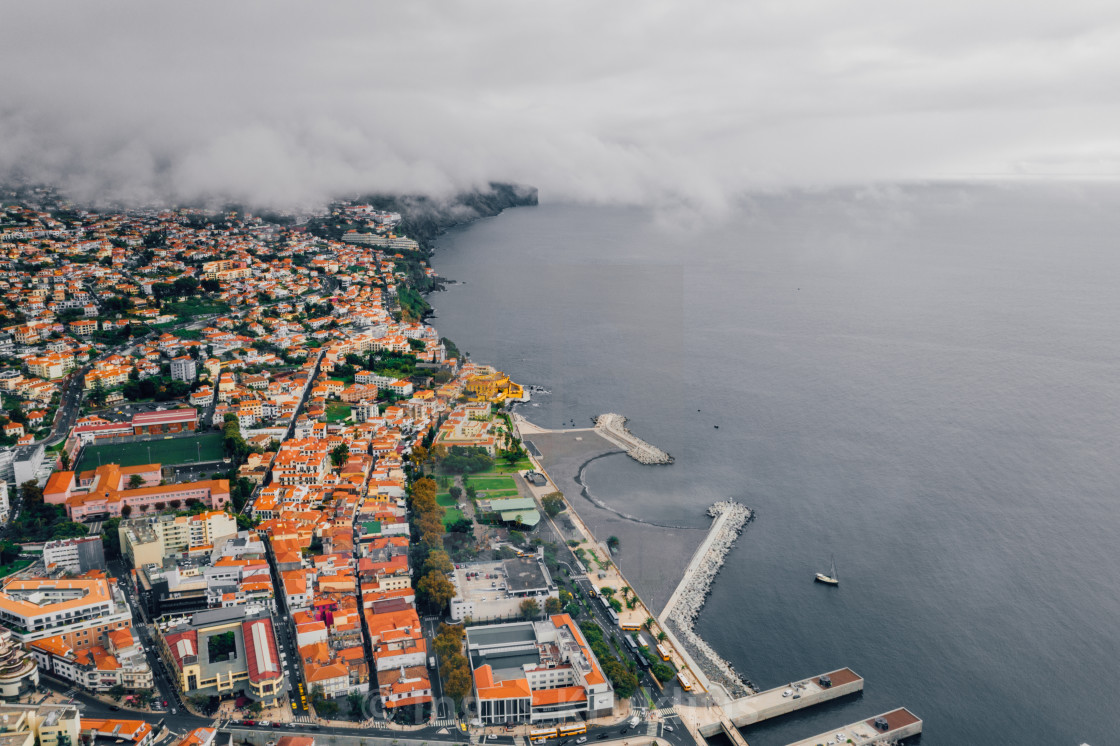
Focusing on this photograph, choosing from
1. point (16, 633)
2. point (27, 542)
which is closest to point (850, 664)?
point (16, 633)

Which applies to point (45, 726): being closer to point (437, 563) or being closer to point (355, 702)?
point (355, 702)

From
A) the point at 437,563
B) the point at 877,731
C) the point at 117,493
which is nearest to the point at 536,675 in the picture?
the point at 437,563

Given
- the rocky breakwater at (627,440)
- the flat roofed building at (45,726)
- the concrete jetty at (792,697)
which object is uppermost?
the flat roofed building at (45,726)

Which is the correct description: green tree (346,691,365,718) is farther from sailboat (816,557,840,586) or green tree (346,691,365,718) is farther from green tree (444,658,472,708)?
sailboat (816,557,840,586)

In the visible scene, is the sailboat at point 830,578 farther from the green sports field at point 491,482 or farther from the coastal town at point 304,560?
the green sports field at point 491,482

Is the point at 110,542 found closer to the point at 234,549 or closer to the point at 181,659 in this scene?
the point at 234,549

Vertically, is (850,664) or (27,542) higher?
(27,542)

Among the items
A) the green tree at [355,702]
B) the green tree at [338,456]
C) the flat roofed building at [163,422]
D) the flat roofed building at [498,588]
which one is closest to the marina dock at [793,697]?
the flat roofed building at [498,588]
